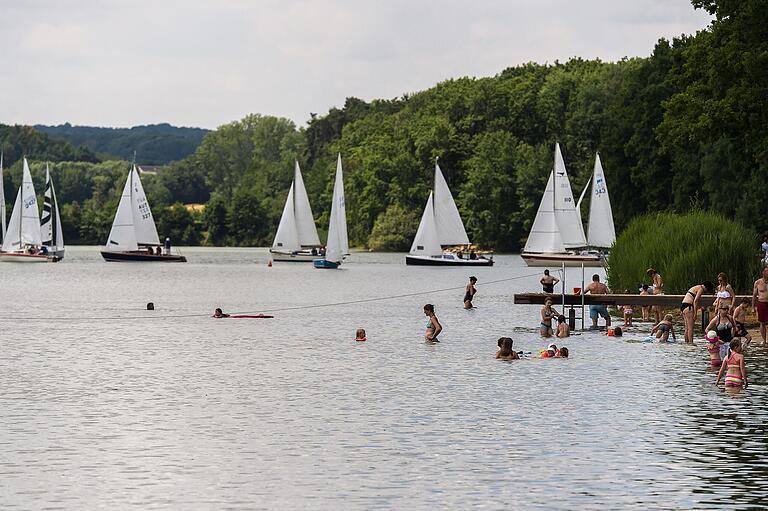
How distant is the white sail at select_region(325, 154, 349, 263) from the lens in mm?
114844

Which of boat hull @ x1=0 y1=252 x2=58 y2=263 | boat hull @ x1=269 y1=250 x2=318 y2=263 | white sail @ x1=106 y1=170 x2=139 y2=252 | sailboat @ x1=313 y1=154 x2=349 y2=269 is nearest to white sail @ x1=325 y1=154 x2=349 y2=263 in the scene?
sailboat @ x1=313 y1=154 x2=349 y2=269

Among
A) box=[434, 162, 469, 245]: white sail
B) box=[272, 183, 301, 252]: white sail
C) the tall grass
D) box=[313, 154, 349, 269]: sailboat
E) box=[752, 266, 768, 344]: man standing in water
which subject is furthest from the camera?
box=[272, 183, 301, 252]: white sail

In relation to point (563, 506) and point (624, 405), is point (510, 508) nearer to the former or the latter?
point (563, 506)

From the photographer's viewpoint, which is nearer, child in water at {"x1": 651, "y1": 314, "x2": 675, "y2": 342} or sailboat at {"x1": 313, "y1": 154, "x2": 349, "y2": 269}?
child in water at {"x1": 651, "y1": 314, "x2": 675, "y2": 342}

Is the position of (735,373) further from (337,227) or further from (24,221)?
(24,221)

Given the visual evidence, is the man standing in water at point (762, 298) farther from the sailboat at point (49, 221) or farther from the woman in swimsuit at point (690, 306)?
the sailboat at point (49, 221)

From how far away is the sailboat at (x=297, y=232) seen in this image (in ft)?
421

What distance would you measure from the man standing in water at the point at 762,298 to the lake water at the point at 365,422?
1222 millimetres

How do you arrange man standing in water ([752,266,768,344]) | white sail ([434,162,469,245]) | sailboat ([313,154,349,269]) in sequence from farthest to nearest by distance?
white sail ([434,162,469,245]) < sailboat ([313,154,349,269]) < man standing in water ([752,266,768,344])

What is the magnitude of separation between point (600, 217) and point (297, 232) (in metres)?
31.5

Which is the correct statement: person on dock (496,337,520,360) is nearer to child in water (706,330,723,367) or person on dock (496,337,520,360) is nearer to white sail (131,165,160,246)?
child in water (706,330,723,367)

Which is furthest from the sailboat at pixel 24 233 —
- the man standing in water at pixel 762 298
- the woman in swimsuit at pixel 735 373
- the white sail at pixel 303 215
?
the woman in swimsuit at pixel 735 373

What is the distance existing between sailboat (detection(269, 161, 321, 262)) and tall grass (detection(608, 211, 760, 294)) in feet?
231

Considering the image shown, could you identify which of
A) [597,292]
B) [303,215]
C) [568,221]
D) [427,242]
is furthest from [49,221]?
[597,292]
